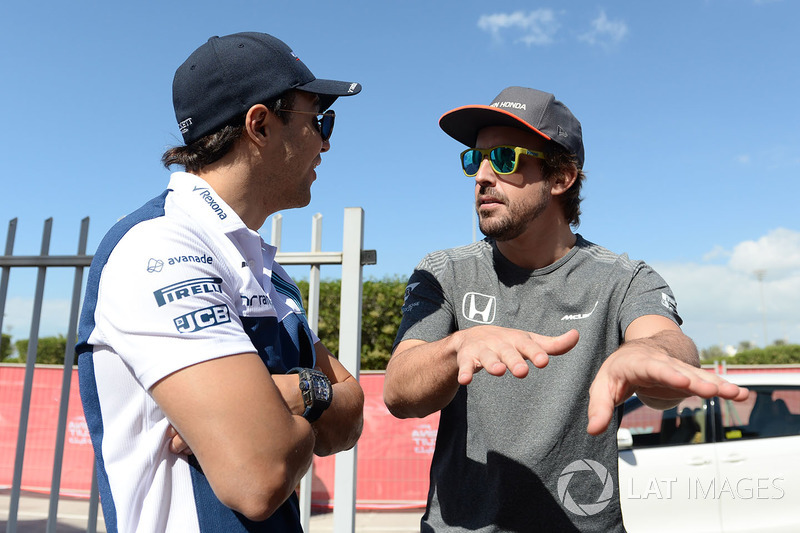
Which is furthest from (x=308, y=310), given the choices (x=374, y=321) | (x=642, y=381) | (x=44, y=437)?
(x=374, y=321)

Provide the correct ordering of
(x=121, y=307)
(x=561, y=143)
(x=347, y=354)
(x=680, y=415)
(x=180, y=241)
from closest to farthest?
1. (x=121, y=307)
2. (x=180, y=241)
3. (x=561, y=143)
4. (x=347, y=354)
5. (x=680, y=415)

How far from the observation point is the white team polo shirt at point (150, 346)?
50.0 inches

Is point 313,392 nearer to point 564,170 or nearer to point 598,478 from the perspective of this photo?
point 598,478

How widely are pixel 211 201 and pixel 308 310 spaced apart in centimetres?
185

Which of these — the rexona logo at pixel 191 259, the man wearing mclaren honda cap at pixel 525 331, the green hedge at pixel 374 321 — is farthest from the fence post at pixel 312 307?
the green hedge at pixel 374 321

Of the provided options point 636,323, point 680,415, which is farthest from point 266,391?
point 680,415

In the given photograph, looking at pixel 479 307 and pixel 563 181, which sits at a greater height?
pixel 563 181

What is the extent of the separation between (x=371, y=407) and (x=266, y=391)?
816 cm

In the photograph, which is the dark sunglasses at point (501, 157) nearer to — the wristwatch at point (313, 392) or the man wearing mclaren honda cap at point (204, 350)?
the man wearing mclaren honda cap at point (204, 350)

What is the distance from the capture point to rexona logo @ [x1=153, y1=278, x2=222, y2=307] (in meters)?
1.29

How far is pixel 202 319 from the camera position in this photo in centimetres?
130

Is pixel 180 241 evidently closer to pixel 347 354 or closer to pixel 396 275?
pixel 347 354

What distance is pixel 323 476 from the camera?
8.80 metres

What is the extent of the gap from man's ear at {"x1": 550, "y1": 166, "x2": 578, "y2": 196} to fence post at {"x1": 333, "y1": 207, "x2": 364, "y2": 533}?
138 cm
